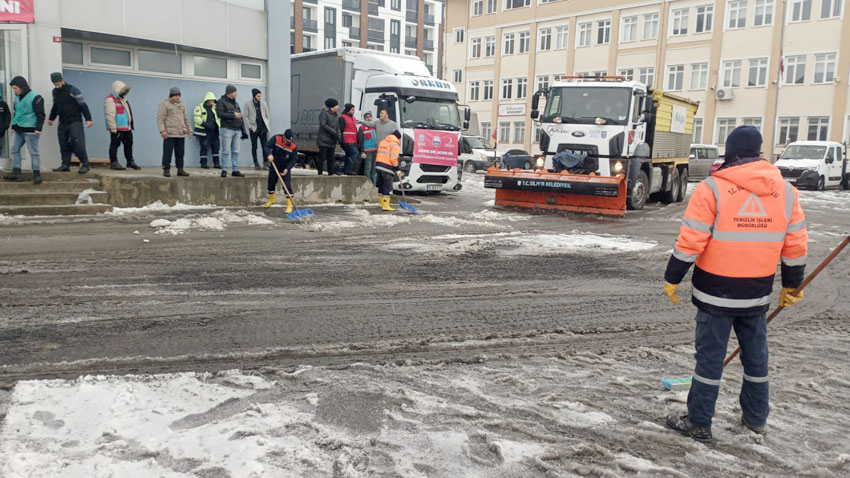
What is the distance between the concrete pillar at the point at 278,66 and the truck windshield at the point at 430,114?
3046mm

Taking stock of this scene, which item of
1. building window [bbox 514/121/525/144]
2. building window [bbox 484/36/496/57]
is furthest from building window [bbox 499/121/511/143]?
building window [bbox 484/36/496/57]

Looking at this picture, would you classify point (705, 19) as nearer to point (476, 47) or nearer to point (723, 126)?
point (723, 126)

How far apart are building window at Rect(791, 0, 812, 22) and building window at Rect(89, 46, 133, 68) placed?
3562 cm

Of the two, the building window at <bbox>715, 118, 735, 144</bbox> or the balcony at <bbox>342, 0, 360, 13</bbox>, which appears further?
the balcony at <bbox>342, 0, 360, 13</bbox>

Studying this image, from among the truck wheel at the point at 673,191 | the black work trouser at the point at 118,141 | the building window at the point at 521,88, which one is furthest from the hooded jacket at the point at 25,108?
the building window at the point at 521,88

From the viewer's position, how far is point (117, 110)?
13000mm

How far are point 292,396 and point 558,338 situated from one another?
247 cm

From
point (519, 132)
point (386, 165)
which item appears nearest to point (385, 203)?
point (386, 165)

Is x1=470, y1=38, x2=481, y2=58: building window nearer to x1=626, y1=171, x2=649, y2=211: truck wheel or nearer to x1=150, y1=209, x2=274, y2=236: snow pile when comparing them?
x1=626, y1=171, x2=649, y2=211: truck wheel

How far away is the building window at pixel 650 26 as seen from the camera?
43.2 m

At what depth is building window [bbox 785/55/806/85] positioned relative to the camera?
36.7m

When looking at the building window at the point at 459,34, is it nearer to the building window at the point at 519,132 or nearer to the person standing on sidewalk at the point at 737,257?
the building window at the point at 519,132

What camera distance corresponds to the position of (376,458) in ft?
11.3

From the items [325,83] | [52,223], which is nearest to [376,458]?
[52,223]
